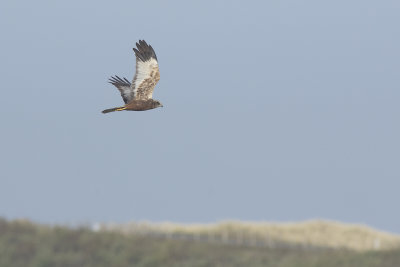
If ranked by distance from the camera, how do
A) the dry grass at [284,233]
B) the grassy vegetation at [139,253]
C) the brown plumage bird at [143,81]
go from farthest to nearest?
1. the dry grass at [284,233]
2. the grassy vegetation at [139,253]
3. the brown plumage bird at [143,81]

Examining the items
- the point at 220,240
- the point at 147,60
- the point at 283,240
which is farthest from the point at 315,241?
the point at 147,60

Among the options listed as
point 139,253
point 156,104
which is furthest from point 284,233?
point 156,104

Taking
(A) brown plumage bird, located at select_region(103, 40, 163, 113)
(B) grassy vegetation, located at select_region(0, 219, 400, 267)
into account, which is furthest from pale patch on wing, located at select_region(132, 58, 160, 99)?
(B) grassy vegetation, located at select_region(0, 219, 400, 267)

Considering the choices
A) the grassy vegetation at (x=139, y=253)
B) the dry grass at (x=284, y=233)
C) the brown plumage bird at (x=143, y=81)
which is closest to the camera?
the brown plumage bird at (x=143, y=81)

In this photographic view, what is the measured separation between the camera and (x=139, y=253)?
35.0 metres

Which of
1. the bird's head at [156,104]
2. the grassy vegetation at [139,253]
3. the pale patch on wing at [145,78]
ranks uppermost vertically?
the pale patch on wing at [145,78]

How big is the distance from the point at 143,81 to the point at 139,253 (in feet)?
29.9

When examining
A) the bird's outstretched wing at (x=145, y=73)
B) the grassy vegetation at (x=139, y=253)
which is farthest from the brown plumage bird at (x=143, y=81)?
A: the grassy vegetation at (x=139, y=253)

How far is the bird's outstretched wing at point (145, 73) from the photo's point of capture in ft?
93.4

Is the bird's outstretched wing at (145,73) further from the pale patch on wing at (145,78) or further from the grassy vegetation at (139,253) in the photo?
the grassy vegetation at (139,253)

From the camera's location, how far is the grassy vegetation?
34.0m

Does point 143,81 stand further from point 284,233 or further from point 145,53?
point 284,233

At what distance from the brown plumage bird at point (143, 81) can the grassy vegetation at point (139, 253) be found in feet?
26.3

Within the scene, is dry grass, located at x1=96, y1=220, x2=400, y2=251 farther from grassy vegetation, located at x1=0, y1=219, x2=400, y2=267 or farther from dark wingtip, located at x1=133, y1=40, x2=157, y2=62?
dark wingtip, located at x1=133, y1=40, x2=157, y2=62
